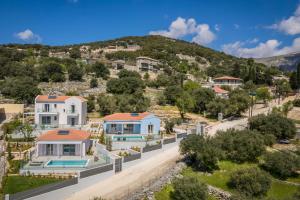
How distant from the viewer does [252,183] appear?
24875 millimetres

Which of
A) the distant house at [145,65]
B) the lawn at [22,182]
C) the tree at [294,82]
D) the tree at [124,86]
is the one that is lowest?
the lawn at [22,182]

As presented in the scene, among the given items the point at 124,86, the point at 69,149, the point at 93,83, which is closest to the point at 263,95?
the point at 124,86

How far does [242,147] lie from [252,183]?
720 centimetres

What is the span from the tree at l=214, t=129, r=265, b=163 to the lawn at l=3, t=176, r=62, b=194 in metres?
18.7

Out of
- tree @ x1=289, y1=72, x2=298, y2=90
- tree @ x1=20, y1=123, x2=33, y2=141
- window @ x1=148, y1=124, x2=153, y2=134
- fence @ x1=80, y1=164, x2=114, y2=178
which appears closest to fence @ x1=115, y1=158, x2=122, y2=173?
fence @ x1=80, y1=164, x2=114, y2=178

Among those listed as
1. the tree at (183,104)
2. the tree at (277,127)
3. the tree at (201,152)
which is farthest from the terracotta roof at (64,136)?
the tree at (277,127)

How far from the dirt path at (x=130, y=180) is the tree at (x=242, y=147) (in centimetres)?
594

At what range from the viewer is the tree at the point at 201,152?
28859 millimetres

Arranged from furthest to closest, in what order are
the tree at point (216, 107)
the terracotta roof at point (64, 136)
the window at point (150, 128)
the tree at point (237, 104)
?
the tree at point (237, 104), the tree at point (216, 107), the window at point (150, 128), the terracotta roof at point (64, 136)

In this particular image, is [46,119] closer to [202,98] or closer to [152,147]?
[152,147]

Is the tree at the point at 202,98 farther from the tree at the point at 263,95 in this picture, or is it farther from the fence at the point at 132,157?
the fence at the point at 132,157

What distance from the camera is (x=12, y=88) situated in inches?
2210

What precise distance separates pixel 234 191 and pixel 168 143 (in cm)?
1140

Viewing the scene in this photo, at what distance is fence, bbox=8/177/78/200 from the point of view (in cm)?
1939
